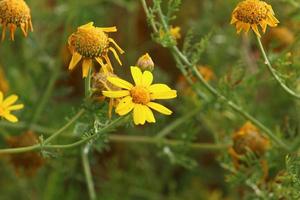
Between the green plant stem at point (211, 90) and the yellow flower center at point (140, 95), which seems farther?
the green plant stem at point (211, 90)

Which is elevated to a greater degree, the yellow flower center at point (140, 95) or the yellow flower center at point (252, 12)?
the yellow flower center at point (252, 12)

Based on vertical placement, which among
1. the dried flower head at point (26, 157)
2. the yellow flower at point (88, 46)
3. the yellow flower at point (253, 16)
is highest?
the dried flower head at point (26, 157)

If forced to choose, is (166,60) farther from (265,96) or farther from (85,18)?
(85,18)

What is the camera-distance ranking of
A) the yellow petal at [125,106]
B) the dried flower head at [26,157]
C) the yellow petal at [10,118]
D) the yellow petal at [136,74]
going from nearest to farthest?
the yellow petal at [125,106], the yellow petal at [136,74], the yellow petal at [10,118], the dried flower head at [26,157]

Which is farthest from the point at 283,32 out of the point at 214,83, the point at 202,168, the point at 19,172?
the point at 19,172

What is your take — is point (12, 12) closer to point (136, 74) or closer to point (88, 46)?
point (88, 46)

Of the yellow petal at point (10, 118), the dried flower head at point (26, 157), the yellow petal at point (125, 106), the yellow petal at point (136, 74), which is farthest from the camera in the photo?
the dried flower head at point (26, 157)

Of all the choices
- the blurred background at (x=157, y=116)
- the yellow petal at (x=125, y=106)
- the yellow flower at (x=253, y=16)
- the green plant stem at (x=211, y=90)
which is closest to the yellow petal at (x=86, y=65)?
the yellow petal at (x=125, y=106)

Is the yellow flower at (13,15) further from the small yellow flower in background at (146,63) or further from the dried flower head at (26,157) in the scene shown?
the dried flower head at (26,157)
